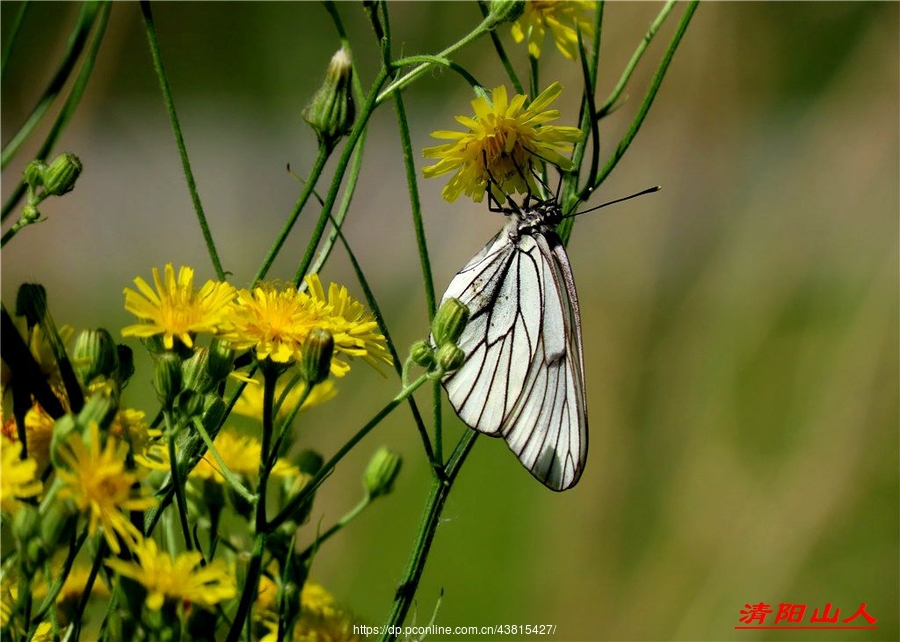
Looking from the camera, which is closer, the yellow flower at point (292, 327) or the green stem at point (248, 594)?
the green stem at point (248, 594)

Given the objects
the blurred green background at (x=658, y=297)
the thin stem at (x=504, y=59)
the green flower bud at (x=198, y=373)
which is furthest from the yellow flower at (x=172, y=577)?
the blurred green background at (x=658, y=297)

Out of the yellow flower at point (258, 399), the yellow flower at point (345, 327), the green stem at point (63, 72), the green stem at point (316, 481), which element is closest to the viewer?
the green stem at point (63, 72)

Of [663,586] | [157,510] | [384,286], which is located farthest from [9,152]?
[384,286]

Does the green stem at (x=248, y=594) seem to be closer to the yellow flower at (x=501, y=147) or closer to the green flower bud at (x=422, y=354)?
the green flower bud at (x=422, y=354)

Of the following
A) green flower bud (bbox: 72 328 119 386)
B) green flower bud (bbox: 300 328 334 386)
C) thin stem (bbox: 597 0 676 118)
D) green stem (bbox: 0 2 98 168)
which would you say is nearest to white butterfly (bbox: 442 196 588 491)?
thin stem (bbox: 597 0 676 118)

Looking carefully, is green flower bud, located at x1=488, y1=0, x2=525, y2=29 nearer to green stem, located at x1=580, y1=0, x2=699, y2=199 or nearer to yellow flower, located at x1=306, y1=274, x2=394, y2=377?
green stem, located at x1=580, y1=0, x2=699, y2=199

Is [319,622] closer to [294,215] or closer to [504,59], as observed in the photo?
[294,215]
